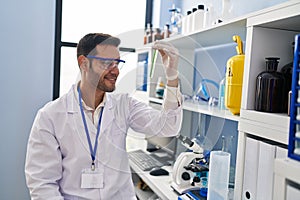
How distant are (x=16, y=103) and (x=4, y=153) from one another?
0.41 metres

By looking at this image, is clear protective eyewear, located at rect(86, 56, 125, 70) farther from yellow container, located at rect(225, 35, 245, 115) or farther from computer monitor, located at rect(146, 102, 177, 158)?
computer monitor, located at rect(146, 102, 177, 158)

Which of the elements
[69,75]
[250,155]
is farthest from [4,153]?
[250,155]

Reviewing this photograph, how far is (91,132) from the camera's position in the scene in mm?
1329

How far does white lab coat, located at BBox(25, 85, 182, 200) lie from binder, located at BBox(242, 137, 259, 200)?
0.43 metres

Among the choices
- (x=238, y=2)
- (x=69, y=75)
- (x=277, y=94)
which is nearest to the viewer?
(x=277, y=94)

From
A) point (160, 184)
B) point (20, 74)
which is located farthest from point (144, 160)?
point (20, 74)

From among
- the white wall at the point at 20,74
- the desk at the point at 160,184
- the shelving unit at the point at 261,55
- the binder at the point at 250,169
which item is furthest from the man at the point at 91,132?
the white wall at the point at 20,74

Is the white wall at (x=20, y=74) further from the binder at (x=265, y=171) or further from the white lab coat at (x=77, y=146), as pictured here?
the binder at (x=265, y=171)

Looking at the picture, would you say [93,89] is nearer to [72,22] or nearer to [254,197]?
[254,197]

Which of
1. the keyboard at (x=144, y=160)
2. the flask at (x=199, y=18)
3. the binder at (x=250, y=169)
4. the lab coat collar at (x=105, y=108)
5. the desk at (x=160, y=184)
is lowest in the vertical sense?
the desk at (x=160, y=184)

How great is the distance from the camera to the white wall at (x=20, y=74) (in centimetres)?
228

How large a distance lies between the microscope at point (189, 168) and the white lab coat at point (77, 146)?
17 cm

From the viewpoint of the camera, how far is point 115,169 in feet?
4.53

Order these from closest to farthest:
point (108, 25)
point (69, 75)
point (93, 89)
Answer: point (93, 89) → point (108, 25) → point (69, 75)
